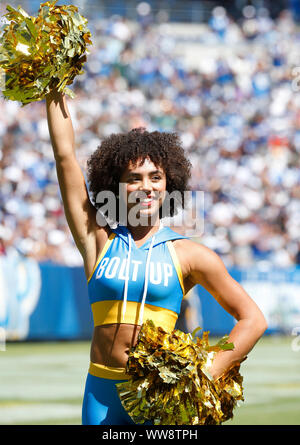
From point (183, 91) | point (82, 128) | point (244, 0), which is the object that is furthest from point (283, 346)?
point (244, 0)

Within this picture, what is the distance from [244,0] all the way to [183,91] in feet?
17.0

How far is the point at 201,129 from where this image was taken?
48.9 feet

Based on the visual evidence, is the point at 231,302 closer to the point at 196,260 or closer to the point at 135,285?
the point at 196,260

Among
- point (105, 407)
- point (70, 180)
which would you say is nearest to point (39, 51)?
point (70, 180)

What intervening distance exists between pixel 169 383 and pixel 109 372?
0.96 ft

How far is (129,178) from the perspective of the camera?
324cm

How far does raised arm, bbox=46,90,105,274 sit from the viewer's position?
311 cm

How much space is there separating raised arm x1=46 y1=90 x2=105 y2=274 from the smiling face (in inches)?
6.9

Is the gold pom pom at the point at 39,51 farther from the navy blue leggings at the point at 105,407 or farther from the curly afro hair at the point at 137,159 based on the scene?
the navy blue leggings at the point at 105,407

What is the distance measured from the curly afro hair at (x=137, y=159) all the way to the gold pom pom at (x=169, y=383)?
68 cm

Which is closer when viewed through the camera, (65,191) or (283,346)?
(65,191)

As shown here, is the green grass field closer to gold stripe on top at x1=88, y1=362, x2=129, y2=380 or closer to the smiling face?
gold stripe on top at x1=88, y1=362, x2=129, y2=380

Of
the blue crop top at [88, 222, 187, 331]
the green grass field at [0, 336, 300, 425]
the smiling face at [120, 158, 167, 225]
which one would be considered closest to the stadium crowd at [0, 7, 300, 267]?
the green grass field at [0, 336, 300, 425]
